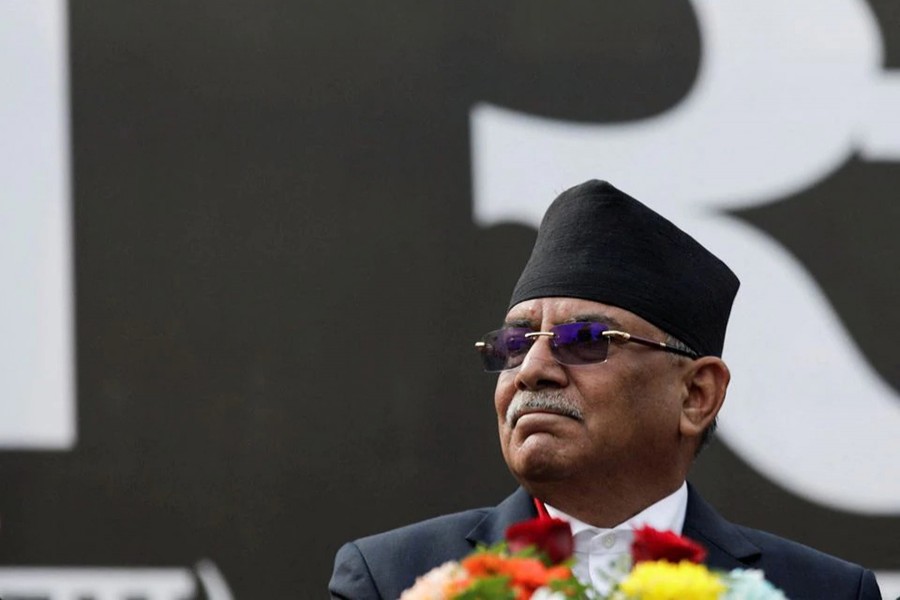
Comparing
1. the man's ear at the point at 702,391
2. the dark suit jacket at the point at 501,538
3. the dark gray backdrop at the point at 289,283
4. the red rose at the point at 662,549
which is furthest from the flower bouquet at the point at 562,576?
the dark gray backdrop at the point at 289,283

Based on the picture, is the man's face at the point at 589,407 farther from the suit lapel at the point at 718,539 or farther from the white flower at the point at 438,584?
the white flower at the point at 438,584

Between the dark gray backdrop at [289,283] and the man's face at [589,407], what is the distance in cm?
73

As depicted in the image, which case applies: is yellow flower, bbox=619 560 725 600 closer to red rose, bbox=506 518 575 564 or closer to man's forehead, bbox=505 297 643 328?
red rose, bbox=506 518 575 564

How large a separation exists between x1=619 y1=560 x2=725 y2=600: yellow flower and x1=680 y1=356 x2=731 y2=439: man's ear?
1.17 m

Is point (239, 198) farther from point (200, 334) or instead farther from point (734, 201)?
point (734, 201)

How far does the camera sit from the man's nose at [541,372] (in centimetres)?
265

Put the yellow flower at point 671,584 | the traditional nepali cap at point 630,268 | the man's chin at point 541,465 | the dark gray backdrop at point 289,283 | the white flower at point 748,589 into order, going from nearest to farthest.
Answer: the yellow flower at point 671,584, the white flower at point 748,589, the man's chin at point 541,465, the traditional nepali cap at point 630,268, the dark gray backdrop at point 289,283

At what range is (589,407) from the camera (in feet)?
8.69

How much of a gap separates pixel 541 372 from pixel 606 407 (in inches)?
4.9

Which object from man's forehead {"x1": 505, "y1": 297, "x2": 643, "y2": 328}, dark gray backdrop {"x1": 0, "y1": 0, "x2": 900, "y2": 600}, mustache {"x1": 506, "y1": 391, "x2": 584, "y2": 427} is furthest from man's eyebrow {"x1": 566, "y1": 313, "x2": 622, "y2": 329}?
dark gray backdrop {"x1": 0, "y1": 0, "x2": 900, "y2": 600}

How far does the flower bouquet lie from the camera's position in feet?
5.21

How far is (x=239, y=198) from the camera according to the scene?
11.2ft

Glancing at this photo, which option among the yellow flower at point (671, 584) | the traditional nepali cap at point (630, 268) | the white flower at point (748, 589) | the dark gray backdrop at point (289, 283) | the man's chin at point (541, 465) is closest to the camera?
the yellow flower at point (671, 584)

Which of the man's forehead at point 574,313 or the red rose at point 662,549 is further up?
the man's forehead at point 574,313
